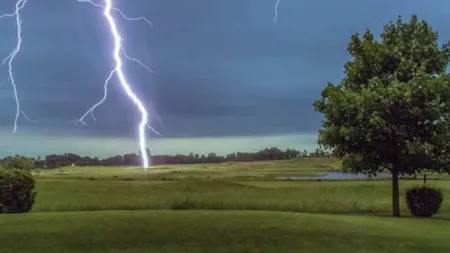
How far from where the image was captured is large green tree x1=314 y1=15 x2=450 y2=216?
2842cm

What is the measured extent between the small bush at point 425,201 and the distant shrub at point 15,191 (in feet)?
61.2

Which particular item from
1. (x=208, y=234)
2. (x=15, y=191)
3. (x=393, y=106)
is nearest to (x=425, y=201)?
(x=393, y=106)

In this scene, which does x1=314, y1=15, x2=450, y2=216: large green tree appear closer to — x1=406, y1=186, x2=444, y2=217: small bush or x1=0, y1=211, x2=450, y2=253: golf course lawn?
x1=406, y1=186, x2=444, y2=217: small bush

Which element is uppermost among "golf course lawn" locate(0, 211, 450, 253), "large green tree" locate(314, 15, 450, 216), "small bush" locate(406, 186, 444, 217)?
"large green tree" locate(314, 15, 450, 216)

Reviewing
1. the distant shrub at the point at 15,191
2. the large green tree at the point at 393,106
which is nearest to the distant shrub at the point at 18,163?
the distant shrub at the point at 15,191

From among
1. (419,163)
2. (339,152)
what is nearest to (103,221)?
Answer: (339,152)

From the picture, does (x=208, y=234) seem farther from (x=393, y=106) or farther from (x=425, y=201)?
(x=425, y=201)

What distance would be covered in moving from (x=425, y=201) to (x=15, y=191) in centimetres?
1957

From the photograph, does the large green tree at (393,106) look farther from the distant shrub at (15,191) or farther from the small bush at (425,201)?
the distant shrub at (15,191)

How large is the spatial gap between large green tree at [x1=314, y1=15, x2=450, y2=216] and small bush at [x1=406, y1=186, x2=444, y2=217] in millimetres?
1005

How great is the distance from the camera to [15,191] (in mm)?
29062

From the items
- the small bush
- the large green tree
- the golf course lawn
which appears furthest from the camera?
the small bush

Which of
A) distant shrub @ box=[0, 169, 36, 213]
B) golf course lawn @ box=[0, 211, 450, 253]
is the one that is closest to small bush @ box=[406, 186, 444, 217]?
golf course lawn @ box=[0, 211, 450, 253]

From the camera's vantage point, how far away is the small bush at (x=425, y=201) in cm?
3064
